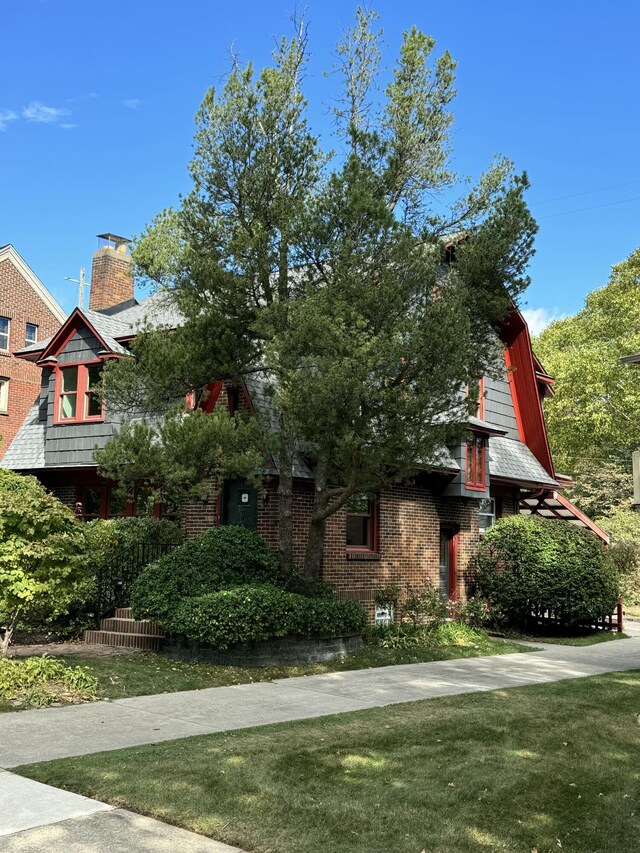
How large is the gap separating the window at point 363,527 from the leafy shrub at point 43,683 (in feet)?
27.4

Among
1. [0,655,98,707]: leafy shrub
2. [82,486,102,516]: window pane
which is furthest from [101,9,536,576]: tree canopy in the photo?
[82,486,102,516]: window pane

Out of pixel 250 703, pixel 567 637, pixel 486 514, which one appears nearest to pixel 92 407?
pixel 486 514

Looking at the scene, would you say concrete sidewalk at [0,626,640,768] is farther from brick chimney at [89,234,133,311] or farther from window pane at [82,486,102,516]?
brick chimney at [89,234,133,311]

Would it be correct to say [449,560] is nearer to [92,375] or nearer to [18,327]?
[92,375]

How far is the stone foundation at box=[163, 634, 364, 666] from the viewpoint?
1305cm

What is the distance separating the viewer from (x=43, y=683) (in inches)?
406

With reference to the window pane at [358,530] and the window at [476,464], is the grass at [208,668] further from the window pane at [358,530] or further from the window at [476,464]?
the window at [476,464]

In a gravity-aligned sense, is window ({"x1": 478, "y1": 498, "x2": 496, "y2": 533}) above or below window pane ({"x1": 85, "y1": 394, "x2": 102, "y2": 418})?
below

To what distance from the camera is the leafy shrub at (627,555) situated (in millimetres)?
27984

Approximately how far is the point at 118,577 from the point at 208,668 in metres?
4.03

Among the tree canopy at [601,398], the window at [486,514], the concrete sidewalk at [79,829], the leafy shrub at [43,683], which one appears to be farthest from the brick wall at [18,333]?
the concrete sidewalk at [79,829]

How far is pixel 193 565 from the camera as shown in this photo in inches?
559

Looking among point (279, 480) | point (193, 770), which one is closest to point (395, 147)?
point (279, 480)

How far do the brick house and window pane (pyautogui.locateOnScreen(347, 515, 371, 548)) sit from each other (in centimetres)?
2
